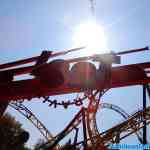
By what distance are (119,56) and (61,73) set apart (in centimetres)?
80

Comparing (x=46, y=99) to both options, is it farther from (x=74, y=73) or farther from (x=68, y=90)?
(x=74, y=73)

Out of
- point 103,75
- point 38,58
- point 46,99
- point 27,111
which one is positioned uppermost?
point 27,111

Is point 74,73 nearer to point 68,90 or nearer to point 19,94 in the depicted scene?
point 68,90

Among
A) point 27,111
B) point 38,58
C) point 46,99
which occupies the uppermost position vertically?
point 27,111

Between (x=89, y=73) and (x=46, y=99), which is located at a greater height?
(x=89, y=73)

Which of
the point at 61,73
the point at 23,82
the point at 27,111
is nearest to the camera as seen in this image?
the point at 61,73

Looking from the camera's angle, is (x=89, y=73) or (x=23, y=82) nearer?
(x=89, y=73)

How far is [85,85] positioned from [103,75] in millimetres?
277

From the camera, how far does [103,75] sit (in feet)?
13.2

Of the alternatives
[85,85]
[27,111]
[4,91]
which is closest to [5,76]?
[4,91]

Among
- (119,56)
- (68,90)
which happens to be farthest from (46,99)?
(119,56)

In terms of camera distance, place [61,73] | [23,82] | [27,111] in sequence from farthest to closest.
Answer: [27,111], [23,82], [61,73]

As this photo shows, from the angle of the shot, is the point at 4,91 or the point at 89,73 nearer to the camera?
the point at 89,73

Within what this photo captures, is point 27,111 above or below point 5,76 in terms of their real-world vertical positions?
above
